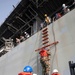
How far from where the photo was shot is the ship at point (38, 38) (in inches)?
350

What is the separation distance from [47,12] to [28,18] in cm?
218

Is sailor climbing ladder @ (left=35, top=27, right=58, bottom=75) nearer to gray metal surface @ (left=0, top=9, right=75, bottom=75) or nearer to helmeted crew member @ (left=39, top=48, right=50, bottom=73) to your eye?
helmeted crew member @ (left=39, top=48, right=50, bottom=73)

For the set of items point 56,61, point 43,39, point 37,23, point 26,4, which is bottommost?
point 56,61

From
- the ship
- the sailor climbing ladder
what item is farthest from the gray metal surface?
the sailor climbing ladder

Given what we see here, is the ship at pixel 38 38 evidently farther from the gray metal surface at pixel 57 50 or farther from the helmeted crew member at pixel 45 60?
the helmeted crew member at pixel 45 60

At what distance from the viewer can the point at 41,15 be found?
16.4m

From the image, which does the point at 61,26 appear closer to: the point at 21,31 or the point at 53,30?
the point at 53,30

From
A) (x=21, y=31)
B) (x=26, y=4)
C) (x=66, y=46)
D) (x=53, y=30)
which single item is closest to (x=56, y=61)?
(x=66, y=46)

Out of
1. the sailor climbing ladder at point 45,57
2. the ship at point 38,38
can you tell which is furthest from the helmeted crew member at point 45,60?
the ship at point 38,38

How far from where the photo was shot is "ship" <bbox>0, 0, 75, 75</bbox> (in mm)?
8883

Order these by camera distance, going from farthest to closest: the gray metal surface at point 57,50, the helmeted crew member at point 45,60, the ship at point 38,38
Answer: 1. the helmeted crew member at point 45,60
2. the ship at point 38,38
3. the gray metal surface at point 57,50

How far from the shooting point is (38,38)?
1123 cm

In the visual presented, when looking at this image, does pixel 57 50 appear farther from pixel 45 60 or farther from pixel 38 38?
pixel 38 38

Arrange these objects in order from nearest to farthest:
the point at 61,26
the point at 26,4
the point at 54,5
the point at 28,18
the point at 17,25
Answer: the point at 61,26 → the point at 54,5 → the point at 26,4 → the point at 28,18 → the point at 17,25
